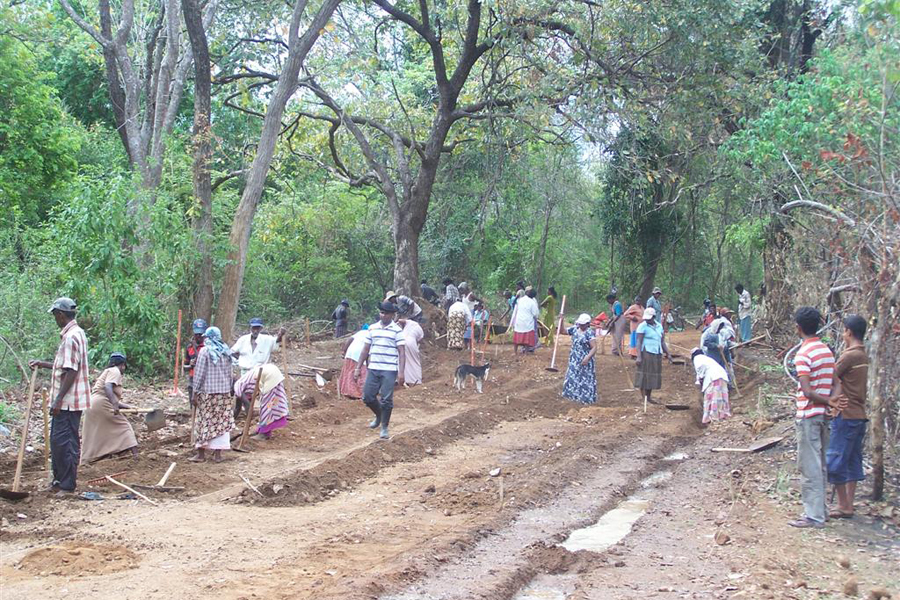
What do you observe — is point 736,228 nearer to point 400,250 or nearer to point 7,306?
point 400,250

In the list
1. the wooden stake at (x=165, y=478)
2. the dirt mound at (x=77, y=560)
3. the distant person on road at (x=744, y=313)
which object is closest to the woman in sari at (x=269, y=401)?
the wooden stake at (x=165, y=478)

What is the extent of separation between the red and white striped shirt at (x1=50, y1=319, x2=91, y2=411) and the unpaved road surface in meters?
0.95

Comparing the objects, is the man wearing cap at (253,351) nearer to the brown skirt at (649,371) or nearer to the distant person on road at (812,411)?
the brown skirt at (649,371)

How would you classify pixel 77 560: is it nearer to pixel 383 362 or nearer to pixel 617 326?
pixel 383 362

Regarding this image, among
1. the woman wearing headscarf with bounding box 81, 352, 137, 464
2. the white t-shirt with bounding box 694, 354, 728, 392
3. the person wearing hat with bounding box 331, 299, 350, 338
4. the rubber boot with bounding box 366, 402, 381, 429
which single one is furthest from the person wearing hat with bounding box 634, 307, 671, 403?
the person wearing hat with bounding box 331, 299, 350, 338

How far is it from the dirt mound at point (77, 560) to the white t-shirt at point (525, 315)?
15.8 m

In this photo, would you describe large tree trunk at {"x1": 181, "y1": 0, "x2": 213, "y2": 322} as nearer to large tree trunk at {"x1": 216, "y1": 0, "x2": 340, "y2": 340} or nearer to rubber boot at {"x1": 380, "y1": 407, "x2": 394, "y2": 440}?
large tree trunk at {"x1": 216, "y1": 0, "x2": 340, "y2": 340}

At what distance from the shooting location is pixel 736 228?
29.2 m

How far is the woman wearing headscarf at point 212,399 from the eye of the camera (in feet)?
33.9

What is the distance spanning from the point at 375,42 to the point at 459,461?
496 inches

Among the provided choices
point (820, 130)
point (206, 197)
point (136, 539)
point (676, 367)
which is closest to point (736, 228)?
point (676, 367)

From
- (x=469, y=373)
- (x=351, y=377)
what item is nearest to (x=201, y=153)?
(x=351, y=377)

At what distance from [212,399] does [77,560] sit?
12.9 ft

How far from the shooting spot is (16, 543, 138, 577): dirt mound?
6.33 m
